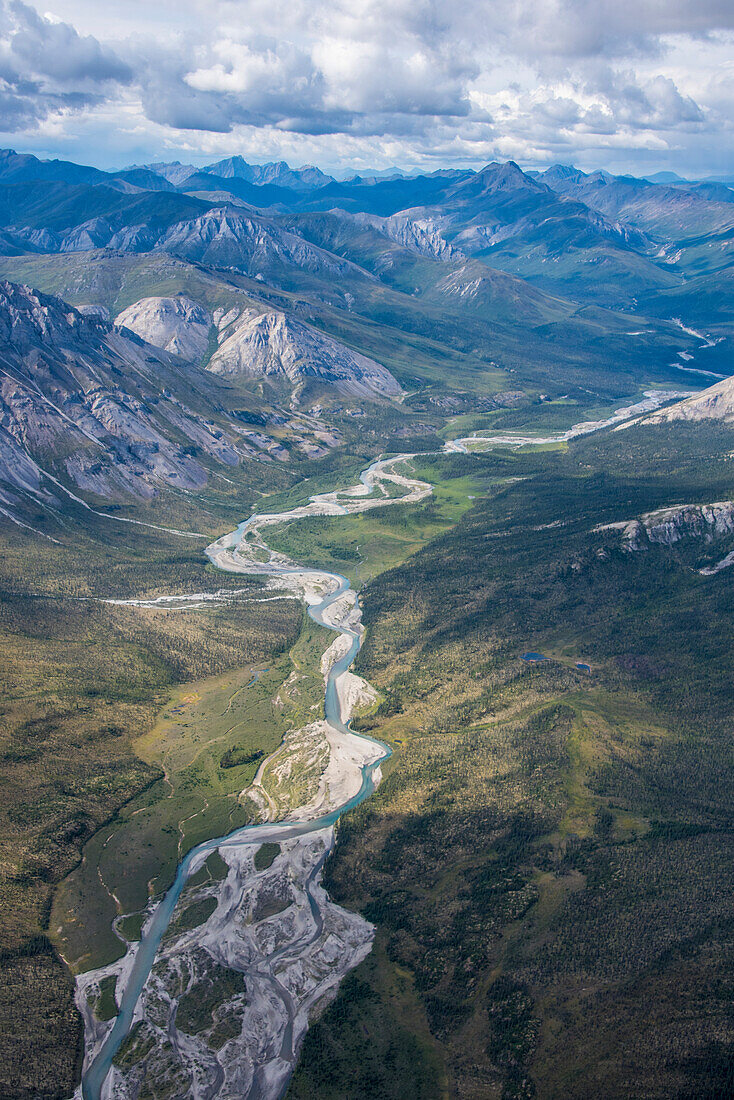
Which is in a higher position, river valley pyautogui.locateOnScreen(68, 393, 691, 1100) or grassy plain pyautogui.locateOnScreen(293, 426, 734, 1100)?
grassy plain pyautogui.locateOnScreen(293, 426, 734, 1100)

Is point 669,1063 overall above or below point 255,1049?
above

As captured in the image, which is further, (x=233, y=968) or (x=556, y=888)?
(x=556, y=888)

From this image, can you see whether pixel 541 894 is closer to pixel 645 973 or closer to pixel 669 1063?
pixel 645 973

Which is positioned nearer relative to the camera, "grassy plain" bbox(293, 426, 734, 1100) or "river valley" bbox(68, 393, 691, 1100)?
"grassy plain" bbox(293, 426, 734, 1100)

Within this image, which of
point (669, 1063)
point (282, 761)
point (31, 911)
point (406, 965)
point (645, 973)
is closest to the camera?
point (669, 1063)

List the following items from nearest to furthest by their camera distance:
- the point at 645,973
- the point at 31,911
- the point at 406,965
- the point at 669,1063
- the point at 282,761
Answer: the point at 669,1063
the point at 645,973
the point at 406,965
the point at 31,911
the point at 282,761

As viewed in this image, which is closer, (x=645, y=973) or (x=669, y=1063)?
(x=669, y=1063)

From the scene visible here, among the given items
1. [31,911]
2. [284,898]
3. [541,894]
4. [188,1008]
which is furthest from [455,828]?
[31,911]

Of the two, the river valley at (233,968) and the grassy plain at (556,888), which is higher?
the grassy plain at (556,888)

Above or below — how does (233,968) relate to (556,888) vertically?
below

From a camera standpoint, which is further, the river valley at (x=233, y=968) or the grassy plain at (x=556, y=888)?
the river valley at (x=233, y=968)
